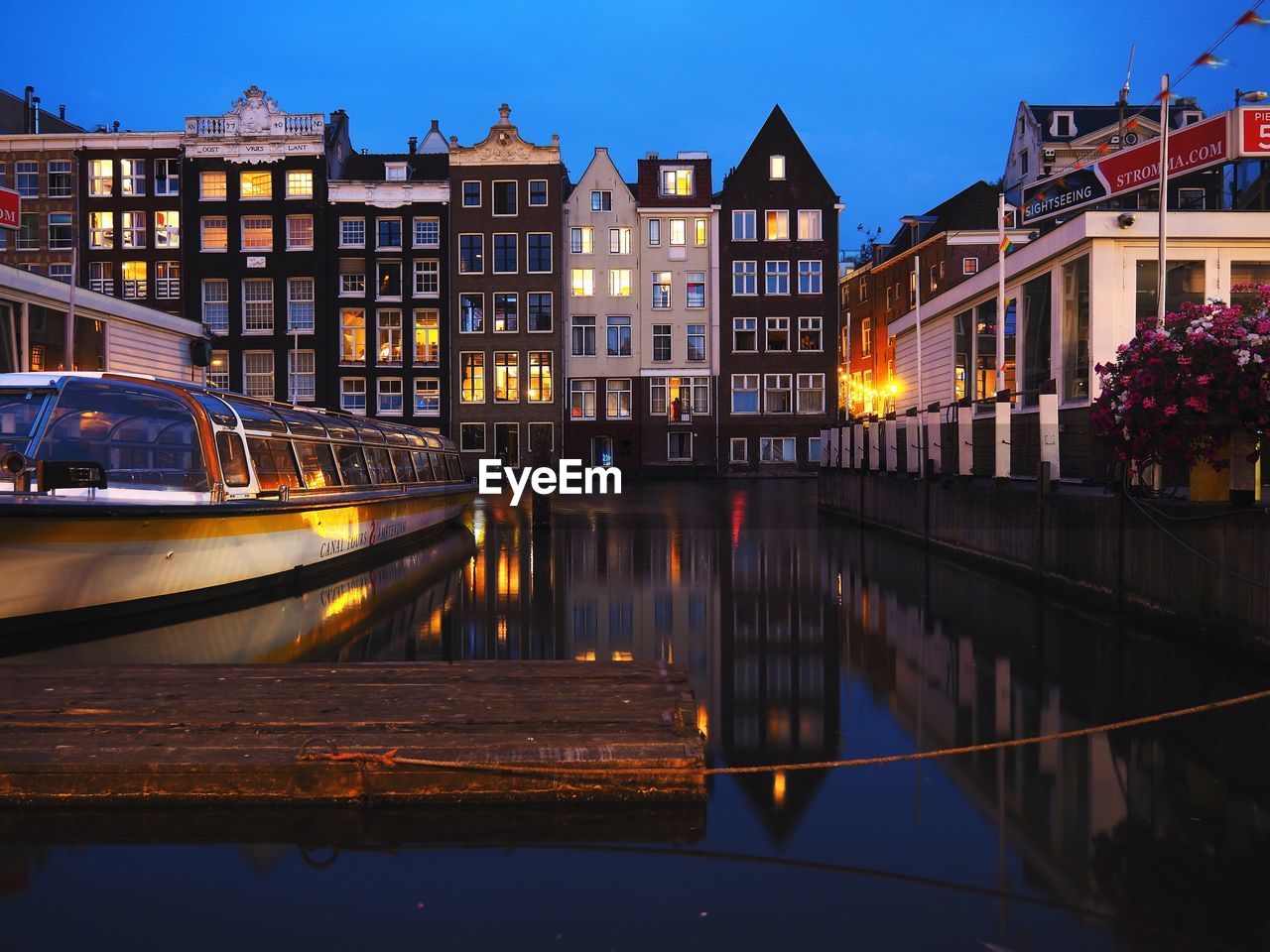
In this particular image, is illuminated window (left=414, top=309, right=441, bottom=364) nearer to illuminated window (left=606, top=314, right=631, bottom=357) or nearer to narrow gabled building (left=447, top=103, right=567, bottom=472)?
narrow gabled building (left=447, top=103, right=567, bottom=472)

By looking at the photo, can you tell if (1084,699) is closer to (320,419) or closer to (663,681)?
(663,681)

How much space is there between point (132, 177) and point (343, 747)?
191 ft

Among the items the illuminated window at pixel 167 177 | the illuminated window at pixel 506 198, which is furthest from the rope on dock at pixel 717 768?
the illuminated window at pixel 167 177

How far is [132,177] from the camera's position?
54406 millimetres

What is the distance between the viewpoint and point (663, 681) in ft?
19.6

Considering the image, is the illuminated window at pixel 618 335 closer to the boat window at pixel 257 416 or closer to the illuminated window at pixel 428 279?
the illuminated window at pixel 428 279

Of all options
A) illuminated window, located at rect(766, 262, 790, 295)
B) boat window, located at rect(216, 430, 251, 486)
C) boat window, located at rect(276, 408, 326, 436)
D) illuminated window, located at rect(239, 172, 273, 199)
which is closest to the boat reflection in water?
boat window, located at rect(216, 430, 251, 486)

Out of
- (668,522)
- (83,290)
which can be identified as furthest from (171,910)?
(83,290)

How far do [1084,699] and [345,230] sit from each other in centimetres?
5353

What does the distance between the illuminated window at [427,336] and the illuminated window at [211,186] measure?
11.9 metres

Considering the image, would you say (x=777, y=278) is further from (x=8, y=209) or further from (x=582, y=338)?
(x=8, y=209)

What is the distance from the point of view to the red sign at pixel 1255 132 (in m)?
14.7

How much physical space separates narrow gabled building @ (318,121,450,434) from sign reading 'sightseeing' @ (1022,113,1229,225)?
140ft

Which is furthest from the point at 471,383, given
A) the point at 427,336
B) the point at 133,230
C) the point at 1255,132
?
the point at 1255,132
